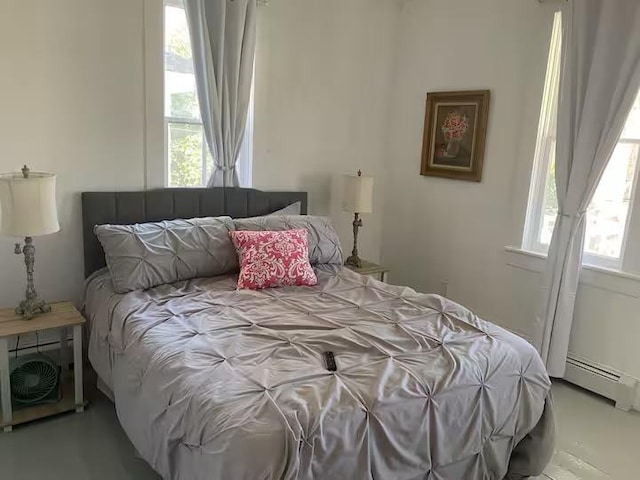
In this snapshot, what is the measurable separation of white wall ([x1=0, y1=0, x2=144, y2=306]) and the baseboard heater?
2.97 metres

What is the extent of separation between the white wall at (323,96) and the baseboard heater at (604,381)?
6.12 feet

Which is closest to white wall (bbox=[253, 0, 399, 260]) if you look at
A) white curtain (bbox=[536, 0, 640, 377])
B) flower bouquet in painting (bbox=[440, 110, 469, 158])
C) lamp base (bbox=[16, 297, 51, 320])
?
flower bouquet in painting (bbox=[440, 110, 469, 158])

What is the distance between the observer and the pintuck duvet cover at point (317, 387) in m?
1.61

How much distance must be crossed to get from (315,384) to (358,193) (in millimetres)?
2161

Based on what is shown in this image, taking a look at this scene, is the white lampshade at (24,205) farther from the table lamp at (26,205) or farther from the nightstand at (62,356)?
the nightstand at (62,356)

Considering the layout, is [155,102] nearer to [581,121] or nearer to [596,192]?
[581,121]

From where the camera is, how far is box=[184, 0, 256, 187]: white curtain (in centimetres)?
320

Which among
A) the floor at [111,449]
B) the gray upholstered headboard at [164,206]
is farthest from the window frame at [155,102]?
the floor at [111,449]

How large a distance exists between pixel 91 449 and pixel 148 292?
Answer: 2.54 feet

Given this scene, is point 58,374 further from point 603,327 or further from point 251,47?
point 603,327

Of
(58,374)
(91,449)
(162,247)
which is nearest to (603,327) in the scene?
(162,247)

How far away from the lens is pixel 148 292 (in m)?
2.70

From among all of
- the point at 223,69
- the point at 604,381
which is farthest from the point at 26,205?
the point at 604,381

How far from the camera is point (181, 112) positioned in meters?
3.37
